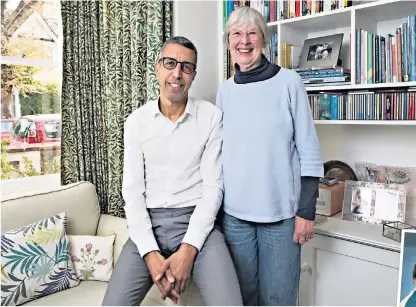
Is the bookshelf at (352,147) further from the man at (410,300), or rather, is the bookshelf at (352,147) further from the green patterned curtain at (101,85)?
the man at (410,300)

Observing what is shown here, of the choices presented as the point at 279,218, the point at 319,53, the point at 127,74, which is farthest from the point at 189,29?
the point at 279,218

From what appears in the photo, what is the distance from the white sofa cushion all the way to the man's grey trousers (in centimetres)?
53

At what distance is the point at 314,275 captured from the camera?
6.33ft

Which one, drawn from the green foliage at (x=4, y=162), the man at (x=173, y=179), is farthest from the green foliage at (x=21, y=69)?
the man at (x=173, y=179)

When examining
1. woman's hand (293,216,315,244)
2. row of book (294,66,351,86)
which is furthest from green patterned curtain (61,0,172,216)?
woman's hand (293,216,315,244)

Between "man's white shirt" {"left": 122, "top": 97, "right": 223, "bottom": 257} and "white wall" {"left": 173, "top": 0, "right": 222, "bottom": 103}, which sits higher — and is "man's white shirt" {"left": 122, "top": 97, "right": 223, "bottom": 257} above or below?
below

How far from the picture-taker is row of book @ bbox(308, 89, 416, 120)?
1.78 meters

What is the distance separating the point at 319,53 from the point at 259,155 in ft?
2.82

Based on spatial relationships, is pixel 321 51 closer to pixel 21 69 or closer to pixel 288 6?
pixel 288 6

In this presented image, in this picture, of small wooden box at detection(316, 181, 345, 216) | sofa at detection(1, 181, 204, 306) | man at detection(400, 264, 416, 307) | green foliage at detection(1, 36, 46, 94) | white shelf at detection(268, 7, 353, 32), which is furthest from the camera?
green foliage at detection(1, 36, 46, 94)

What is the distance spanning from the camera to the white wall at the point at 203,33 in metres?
2.11

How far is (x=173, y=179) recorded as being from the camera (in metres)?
1.62

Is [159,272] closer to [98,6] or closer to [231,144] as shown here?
[231,144]

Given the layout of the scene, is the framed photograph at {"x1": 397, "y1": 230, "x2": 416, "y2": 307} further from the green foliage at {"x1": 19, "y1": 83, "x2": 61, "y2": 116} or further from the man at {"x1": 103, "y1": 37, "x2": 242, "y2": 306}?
the green foliage at {"x1": 19, "y1": 83, "x2": 61, "y2": 116}
